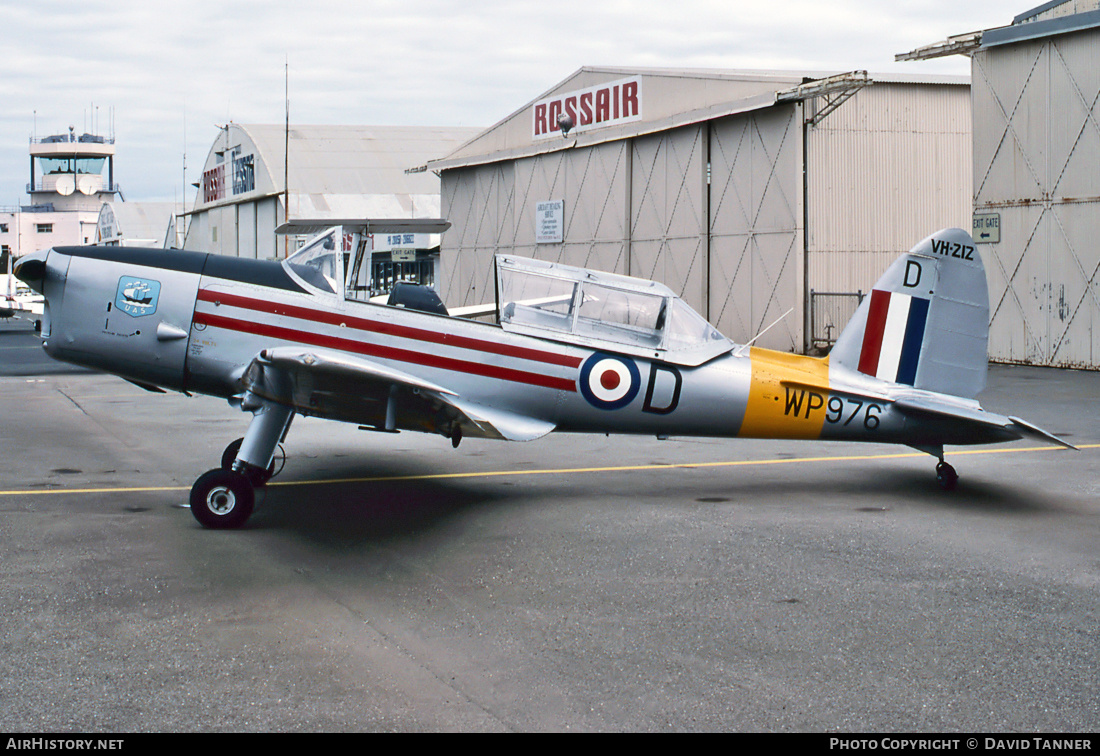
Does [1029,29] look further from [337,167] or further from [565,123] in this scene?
[337,167]

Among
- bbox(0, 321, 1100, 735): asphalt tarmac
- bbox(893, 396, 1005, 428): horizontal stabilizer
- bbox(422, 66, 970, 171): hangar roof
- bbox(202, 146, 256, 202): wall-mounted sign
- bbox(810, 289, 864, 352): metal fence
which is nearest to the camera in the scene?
bbox(0, 321, 1100, 735): asphalt tarmac

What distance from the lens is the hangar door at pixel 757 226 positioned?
23344 mm

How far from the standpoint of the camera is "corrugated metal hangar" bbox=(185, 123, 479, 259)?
4825 centimetres

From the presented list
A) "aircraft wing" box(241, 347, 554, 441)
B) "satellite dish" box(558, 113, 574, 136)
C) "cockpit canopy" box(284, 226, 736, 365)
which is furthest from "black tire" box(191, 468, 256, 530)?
"satellite dish" box(558, 113, 574, 136)

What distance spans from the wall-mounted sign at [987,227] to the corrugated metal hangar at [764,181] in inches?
83.5

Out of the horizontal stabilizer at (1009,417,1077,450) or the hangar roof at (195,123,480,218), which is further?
the hangar roof at (195,123,480,218)

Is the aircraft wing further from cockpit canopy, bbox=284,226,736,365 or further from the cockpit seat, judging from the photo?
cockpit canopy, bbox=284,226,736,365

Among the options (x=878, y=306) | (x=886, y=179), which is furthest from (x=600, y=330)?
(x=886, y=179)

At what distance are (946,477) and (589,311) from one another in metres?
3.55

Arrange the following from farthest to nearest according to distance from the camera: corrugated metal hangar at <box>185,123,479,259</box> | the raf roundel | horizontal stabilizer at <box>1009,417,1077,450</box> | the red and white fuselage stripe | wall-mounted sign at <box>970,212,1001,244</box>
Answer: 1. corrugated metal hangar at <box>185,123,479,259</box>
2. wall-mounted sign at <box>970,212,1001,244</box>
3. the raf roundel
4. the red and white fuselage stripe
5. horizontal stabilizer at <box>1009,417,1077,450</box>

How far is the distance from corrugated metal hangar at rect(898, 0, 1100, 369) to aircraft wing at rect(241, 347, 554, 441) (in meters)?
16.3
